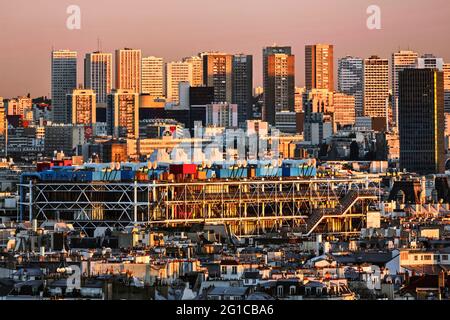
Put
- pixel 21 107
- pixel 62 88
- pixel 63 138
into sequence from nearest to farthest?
pixel 62 88, pixel 63 138, pixel 21 107

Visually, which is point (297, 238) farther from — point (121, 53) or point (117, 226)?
point (121, 53)

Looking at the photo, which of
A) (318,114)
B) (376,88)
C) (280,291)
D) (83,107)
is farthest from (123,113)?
(280,291)

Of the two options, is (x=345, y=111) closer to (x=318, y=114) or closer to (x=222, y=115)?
(x=318, y=114)

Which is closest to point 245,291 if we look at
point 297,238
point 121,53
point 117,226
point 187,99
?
point 297,238

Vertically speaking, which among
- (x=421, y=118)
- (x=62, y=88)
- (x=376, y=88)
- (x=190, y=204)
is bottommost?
(x=190, y=204)

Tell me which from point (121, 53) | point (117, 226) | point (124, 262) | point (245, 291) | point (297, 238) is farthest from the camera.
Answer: point (121, 53)

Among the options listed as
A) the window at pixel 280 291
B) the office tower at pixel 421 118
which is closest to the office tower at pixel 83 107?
the office tower at pixel 421 118
